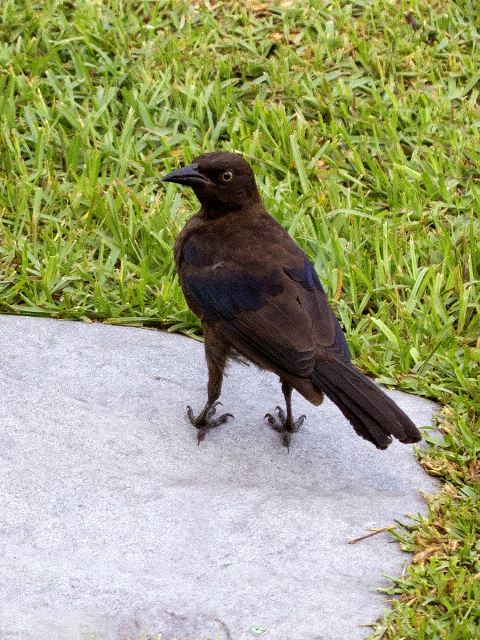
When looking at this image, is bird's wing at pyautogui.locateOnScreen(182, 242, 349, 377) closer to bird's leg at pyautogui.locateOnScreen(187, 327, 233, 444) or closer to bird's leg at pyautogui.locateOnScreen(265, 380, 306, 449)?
bird's leg at pyautogui.locateOnScreen(187, 327, 233, 444)

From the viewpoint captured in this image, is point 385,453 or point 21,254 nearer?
point 385,453

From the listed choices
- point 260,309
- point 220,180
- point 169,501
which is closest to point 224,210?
point 220,180

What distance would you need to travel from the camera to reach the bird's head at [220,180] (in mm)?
5395

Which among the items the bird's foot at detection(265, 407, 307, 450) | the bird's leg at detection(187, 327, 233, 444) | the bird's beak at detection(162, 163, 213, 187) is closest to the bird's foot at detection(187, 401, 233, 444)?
the bird's leg at detection(187, 327, 233, 444)

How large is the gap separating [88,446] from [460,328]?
1911 millimetres

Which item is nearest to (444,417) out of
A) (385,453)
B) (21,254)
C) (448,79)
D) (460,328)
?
(385,453)

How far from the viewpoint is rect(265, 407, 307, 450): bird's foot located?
5164mm

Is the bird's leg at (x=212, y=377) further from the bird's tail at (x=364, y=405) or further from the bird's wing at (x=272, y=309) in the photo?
the bird's tail at (x=364, y=405)

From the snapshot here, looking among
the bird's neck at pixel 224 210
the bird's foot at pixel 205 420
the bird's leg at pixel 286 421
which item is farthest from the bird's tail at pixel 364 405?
the bird's neck at pixel 224 210

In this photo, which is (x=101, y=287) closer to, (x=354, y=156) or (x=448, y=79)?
(x=354, y=156)

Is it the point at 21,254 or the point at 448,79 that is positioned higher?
the point at 448,79

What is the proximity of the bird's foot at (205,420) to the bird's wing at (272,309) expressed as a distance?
0.38 m

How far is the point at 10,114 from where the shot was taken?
7.04 metres

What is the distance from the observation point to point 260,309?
16.2 feet
